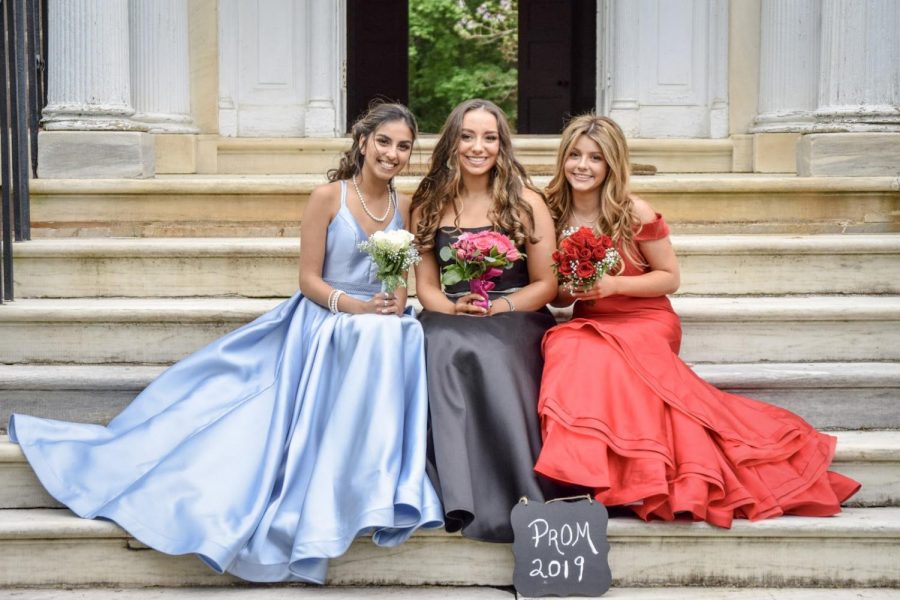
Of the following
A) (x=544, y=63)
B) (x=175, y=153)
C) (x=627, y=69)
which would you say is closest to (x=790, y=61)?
(x=627, y=69)

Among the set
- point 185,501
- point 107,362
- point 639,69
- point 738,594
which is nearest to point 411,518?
point 185,501

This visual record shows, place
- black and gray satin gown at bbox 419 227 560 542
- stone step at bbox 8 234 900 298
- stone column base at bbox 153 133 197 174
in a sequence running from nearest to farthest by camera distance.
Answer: black and gray satin gown at bbox 419 227 560 542, stone step at bbox 8 234 900 298, stone column base at bbox 153 133 197 174

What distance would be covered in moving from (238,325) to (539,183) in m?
1.71

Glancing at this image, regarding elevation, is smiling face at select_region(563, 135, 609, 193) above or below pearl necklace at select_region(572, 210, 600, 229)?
above

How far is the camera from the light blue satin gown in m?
3.05

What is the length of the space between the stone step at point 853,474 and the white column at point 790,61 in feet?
8.38

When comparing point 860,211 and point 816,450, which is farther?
point 860,211

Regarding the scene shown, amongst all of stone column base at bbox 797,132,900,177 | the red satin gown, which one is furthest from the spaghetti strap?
stone column base at bbox 797,132,900,177

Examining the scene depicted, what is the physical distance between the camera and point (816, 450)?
3.30 meters

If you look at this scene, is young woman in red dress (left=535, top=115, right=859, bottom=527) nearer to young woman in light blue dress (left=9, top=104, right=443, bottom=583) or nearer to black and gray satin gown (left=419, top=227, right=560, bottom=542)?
black and gray satin gown (left=419, top=227, right=560, bottom=542)

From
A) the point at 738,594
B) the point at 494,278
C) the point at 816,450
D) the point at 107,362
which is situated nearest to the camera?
the point at 738,594

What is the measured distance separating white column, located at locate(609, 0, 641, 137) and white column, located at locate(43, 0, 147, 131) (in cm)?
266

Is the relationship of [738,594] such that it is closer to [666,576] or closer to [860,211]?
[666,576]

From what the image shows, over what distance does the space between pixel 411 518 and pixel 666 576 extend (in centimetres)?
77
